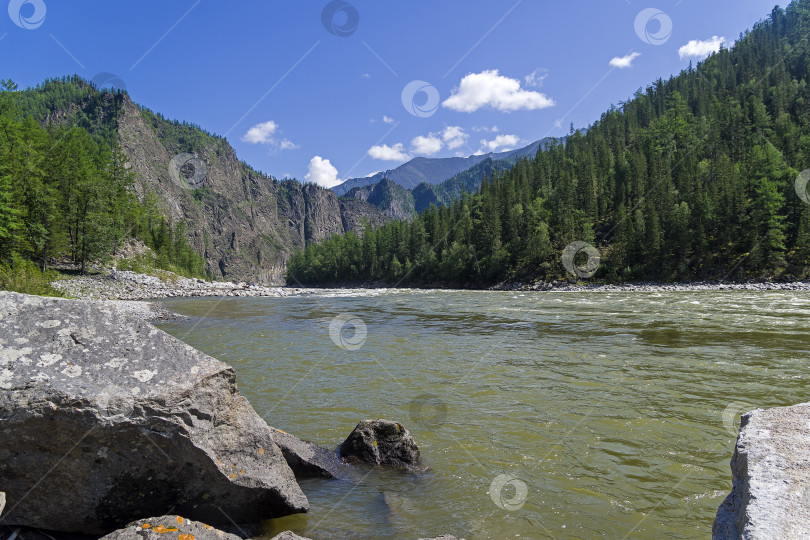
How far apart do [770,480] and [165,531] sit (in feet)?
14.4

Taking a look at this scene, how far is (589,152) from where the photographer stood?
116m

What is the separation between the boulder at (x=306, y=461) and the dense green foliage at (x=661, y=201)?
248 ft

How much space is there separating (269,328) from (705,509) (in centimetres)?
2053

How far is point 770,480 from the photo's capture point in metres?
2.30

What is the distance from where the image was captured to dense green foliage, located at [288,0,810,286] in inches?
2766

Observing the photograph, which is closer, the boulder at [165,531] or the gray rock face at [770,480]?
the gray rock face at [770,480]

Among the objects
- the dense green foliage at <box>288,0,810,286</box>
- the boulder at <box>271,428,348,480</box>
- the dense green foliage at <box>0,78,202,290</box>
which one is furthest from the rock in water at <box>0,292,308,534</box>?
the dense green foliage at <box>288,0,810,286</box>

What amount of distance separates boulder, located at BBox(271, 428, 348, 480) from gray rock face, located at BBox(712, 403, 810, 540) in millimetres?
4876

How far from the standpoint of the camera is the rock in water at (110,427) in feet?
12.3

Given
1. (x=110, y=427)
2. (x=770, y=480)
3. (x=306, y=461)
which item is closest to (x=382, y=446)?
(x=306, y=461)

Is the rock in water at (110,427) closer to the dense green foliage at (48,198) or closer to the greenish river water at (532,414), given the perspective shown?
the greenish river water at (532,414)

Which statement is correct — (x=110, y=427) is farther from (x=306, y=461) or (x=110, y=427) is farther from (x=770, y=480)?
(x=770, y=480)

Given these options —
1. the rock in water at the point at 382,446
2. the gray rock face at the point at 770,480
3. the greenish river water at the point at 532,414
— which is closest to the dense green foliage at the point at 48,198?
the greenish river water at the point at 532,414

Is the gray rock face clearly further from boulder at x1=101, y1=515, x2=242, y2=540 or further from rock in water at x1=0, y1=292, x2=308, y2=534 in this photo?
rock in water at x1=0, y1=292, x2=308, y2=534
